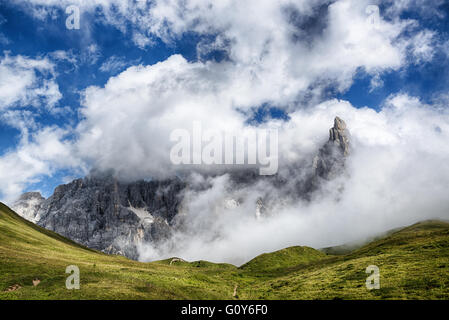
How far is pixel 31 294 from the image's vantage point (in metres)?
36.0

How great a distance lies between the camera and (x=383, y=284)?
136ft
